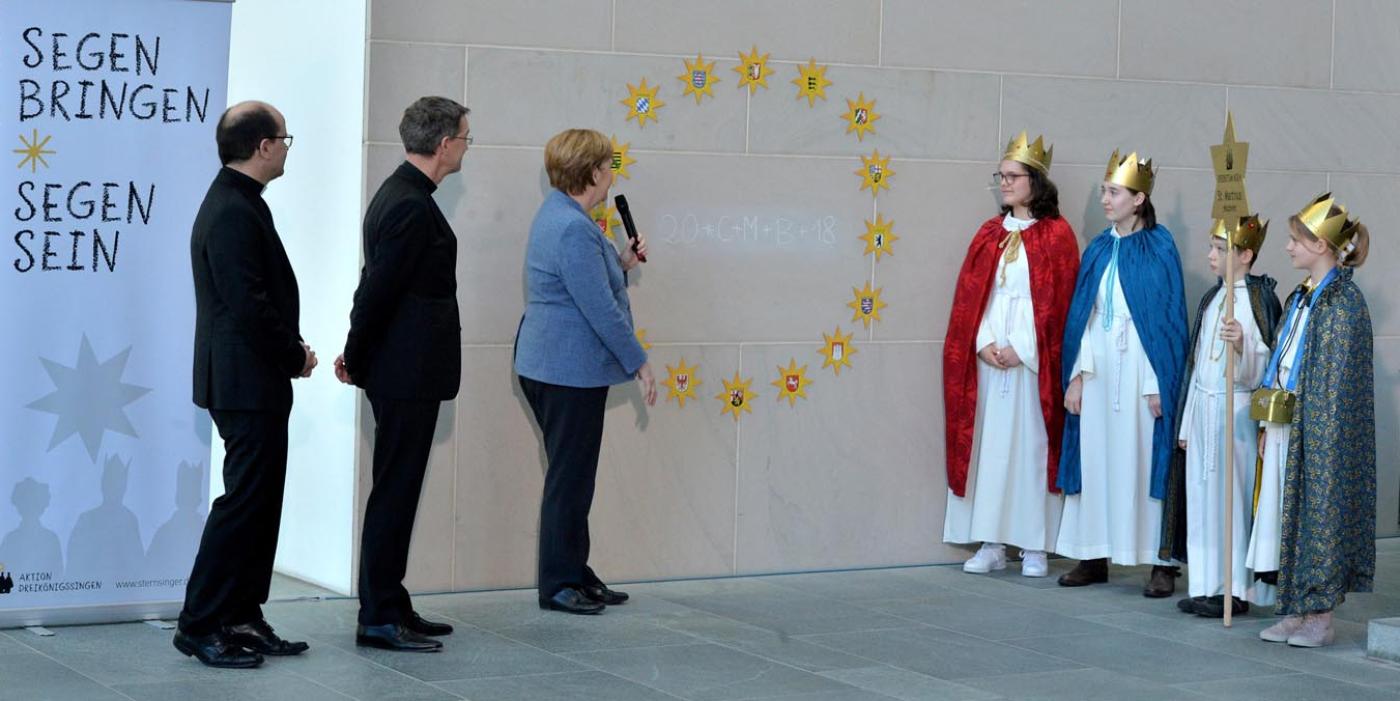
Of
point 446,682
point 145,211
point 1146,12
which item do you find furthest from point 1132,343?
point 145,211

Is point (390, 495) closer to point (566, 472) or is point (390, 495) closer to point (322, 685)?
point (322, 685)

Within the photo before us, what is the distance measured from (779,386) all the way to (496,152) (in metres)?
1.50

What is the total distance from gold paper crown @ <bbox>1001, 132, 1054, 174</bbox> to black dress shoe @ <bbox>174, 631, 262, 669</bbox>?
3.62 m

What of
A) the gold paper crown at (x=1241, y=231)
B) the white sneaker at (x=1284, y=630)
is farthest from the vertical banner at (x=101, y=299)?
the white sneaker at (x=1284, y=630)

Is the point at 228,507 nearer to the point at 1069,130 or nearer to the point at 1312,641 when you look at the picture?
the point at 1312,641

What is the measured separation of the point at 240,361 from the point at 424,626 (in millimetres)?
1120

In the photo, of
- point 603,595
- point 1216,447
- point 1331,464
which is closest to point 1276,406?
point 1331,464

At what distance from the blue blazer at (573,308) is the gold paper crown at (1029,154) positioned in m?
1.86

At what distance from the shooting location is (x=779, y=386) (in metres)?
7.24

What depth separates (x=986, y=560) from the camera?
744 cm

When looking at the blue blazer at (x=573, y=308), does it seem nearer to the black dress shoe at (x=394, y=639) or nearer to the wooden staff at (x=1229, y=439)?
the black dress shoe at (x=394, y=639)

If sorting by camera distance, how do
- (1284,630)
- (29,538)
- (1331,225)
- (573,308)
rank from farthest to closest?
(573,308) < (1284,630) < (1331,225) < (29,538)

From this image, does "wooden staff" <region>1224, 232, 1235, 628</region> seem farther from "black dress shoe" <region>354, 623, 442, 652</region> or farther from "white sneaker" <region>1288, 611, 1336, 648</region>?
"black dress shoe" <region>354, 623, 442, 652</region>

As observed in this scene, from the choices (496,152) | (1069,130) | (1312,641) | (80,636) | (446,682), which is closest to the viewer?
(446,682)
